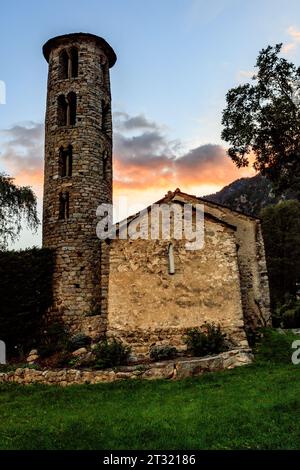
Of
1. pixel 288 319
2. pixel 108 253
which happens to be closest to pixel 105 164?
pixel 108 253

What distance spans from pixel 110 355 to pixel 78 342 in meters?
3.23

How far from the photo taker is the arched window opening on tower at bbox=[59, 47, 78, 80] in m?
26.9

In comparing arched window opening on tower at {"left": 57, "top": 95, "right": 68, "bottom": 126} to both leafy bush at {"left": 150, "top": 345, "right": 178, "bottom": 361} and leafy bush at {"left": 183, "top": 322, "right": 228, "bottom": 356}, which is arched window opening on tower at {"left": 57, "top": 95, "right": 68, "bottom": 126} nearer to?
leafy bush at {"left": 183, "top": 322, "right": 228, "bottom": 356}

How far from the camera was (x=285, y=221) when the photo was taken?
49.6 m

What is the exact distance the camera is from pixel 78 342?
18.0 m

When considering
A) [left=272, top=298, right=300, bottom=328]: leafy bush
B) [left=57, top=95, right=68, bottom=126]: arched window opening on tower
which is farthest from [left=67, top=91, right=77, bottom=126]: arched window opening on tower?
[left=272, top=298, right=300, bottom=328]: leafy bush

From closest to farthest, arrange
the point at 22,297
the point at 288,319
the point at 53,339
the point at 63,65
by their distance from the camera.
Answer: the point at 53,339
the point at 22,297
the point at 63,65
the point at 288,319

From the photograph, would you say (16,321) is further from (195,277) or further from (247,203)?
(247,203)

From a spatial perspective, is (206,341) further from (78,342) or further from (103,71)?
(103,71)

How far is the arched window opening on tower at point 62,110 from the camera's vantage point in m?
26.1

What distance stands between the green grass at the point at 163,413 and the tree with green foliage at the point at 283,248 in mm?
34322

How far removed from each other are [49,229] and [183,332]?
1141 centimetres

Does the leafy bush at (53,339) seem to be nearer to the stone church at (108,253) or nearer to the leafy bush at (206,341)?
the stone church at (108,253)

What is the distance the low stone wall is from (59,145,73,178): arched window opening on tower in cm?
1360
